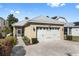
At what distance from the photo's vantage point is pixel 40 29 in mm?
10453

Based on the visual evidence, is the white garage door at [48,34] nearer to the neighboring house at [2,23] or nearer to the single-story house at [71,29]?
the single-story house at [71,29]

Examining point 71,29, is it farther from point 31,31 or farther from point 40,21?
point 31,31

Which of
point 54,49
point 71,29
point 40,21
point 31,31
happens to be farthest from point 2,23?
point 71,29

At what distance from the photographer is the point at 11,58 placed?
8867 mm

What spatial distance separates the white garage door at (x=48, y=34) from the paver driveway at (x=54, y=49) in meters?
0.35

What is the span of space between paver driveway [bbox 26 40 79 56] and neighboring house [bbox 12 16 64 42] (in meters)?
0.39

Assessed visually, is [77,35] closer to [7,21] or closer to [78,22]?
[78,22]

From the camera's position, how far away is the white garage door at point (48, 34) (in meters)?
10.4

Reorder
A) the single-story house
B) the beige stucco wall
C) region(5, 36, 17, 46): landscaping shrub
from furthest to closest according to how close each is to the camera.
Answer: the single-story house → the beige stucco wall → region(5, 36, 17, 46): landscaping shrub

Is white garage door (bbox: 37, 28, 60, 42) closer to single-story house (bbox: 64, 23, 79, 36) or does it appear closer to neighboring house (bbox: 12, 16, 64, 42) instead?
neighboring house (bbox: 12, 16, 64, 42)

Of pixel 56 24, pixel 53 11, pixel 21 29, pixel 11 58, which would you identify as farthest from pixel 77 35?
pixel 11 58

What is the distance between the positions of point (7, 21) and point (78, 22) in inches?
144

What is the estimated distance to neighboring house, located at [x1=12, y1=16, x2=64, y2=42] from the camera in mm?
9735

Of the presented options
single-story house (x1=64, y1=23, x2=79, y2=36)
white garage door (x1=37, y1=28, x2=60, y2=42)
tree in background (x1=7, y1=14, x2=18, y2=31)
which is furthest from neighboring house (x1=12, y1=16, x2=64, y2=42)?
single-story house (x1=64, y1=23, x2=79, y2=36)
